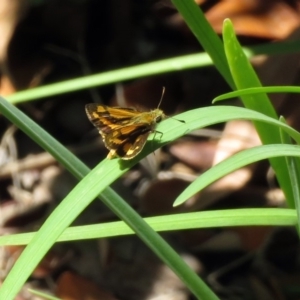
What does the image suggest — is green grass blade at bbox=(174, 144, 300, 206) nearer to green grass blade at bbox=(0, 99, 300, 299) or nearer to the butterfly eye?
green grass blade at bbox=(0, 99, 300, 299)

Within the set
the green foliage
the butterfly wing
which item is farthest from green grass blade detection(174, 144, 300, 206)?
the butterfly wing

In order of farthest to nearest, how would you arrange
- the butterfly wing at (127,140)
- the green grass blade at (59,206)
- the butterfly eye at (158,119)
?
the butterfly eye at (158,119), the butterfly wing at (127,140), the green grass blade at (59,206)

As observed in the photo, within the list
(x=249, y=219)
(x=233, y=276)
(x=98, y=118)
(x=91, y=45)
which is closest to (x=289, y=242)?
(x=233, y=276)

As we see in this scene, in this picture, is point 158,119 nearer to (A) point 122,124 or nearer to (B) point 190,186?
(A) point 122,124

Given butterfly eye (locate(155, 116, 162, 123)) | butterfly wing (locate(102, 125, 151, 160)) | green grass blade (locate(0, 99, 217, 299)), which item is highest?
butterfly eye (locate(155, 116, 162, 123))

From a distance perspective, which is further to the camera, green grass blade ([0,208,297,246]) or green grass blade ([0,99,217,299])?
green grass blade ([0,208,297,246])

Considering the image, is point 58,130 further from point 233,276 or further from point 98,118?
point 98,118

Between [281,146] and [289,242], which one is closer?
[281,146]

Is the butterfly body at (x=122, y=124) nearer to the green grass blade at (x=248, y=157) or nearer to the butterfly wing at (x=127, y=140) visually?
the butterfly wing at (x=127, y=140)

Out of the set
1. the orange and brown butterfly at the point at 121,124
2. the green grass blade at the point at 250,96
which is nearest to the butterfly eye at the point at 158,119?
the orange and brown butterfly at the point at 121,124
